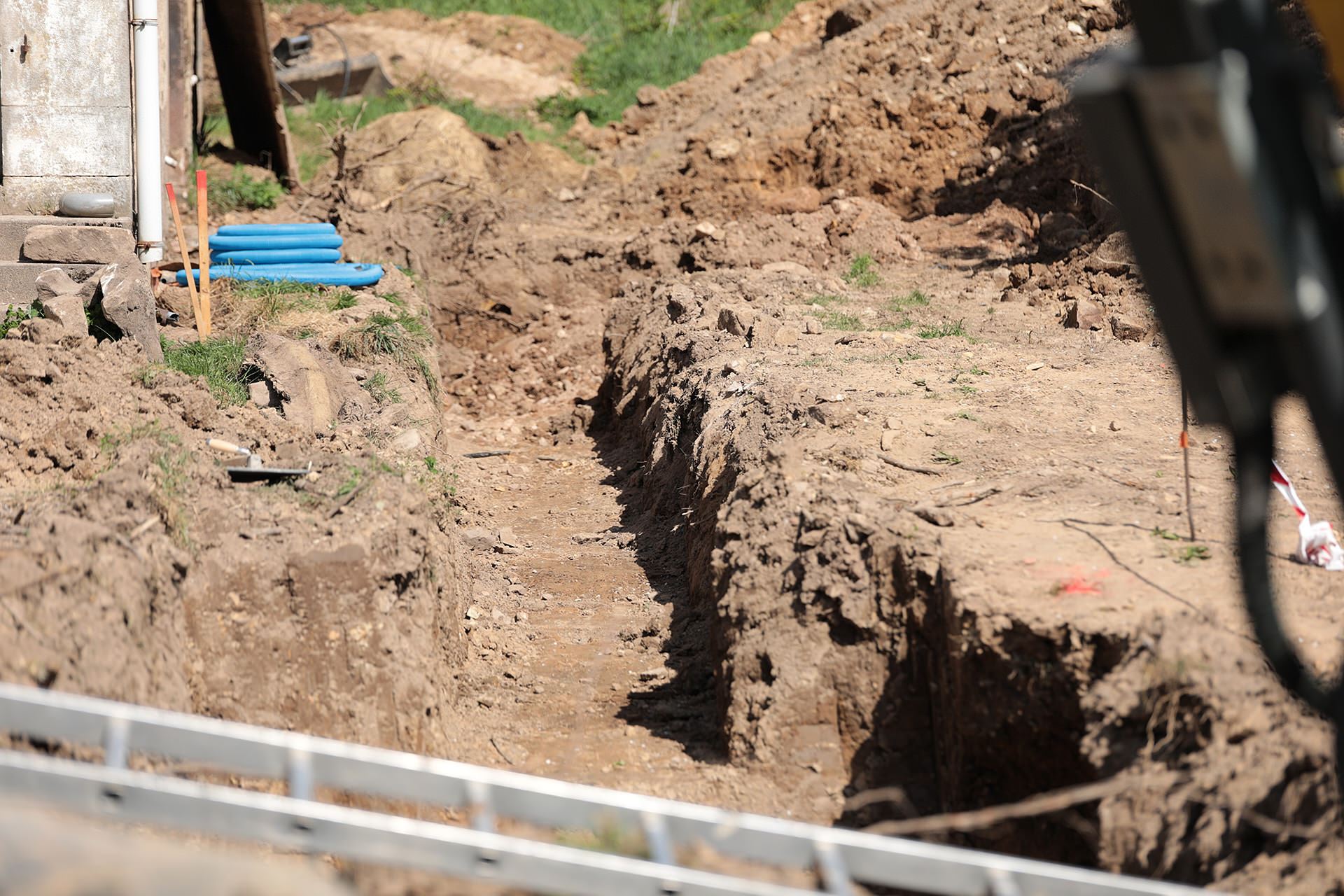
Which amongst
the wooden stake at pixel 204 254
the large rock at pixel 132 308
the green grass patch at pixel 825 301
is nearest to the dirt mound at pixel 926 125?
the green grass patch at pixel 825 301

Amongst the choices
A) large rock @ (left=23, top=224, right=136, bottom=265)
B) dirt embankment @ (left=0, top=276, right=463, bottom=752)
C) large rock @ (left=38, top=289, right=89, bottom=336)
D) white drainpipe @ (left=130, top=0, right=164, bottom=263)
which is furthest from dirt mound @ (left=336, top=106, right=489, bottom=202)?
dirt embankment @ (left=0, top=276, right=463, bottom=752)

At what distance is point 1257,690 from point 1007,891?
1497mm

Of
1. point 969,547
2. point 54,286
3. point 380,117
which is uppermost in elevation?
point 380,117

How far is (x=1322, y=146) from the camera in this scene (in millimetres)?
1821

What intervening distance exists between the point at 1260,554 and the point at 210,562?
371 centimetres

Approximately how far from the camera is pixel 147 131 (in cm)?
790

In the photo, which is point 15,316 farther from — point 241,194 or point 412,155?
point 412,155

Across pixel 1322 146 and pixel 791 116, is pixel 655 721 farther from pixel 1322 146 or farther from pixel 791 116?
pixel 791 116

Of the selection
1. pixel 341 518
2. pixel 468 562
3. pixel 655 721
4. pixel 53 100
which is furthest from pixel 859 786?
pixel 53 100

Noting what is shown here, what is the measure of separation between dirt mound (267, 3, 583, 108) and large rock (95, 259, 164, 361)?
12304mm

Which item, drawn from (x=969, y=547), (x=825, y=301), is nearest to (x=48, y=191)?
(x=825, y=301)

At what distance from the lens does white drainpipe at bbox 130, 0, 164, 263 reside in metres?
7.78

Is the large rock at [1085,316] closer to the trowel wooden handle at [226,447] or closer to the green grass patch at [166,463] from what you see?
the trowel wooden handle at [226,447]

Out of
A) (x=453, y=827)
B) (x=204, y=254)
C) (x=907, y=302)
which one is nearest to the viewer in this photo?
(x=453, y=827)
